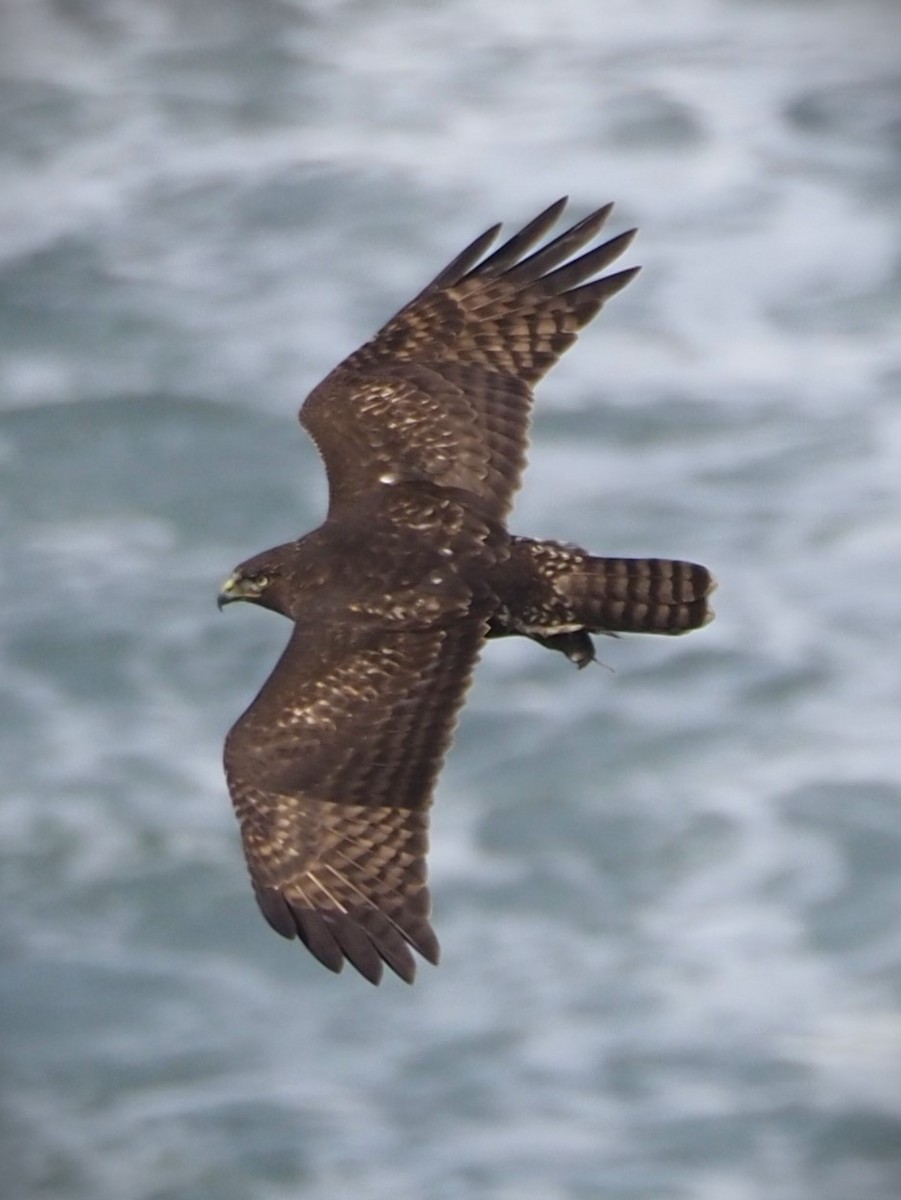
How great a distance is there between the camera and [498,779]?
22766 mm

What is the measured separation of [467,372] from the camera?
12164mm

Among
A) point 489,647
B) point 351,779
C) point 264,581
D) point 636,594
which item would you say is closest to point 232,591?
point 264,581

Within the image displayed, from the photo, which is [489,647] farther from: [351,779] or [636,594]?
[351,779]

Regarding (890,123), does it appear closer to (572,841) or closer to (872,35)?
(872,35)

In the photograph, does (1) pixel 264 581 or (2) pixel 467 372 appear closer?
(1) pixel 264 581

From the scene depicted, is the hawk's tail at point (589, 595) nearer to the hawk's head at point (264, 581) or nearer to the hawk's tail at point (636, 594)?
the hawk's tail at point (636, 594)

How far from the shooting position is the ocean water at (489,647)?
20.6 meters

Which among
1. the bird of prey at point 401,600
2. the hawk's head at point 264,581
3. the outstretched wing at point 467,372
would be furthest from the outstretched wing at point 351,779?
the outstretched wing at point 467,372


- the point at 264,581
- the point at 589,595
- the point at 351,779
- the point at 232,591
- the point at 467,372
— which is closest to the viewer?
the point at 351,779

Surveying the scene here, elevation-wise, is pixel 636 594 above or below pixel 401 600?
below

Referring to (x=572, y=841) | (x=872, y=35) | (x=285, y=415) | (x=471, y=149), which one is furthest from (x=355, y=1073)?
(x=872, y=35)

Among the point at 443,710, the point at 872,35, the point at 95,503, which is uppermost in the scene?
the point at 872,35

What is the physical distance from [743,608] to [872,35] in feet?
35.4

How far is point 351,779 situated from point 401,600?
0.86m
